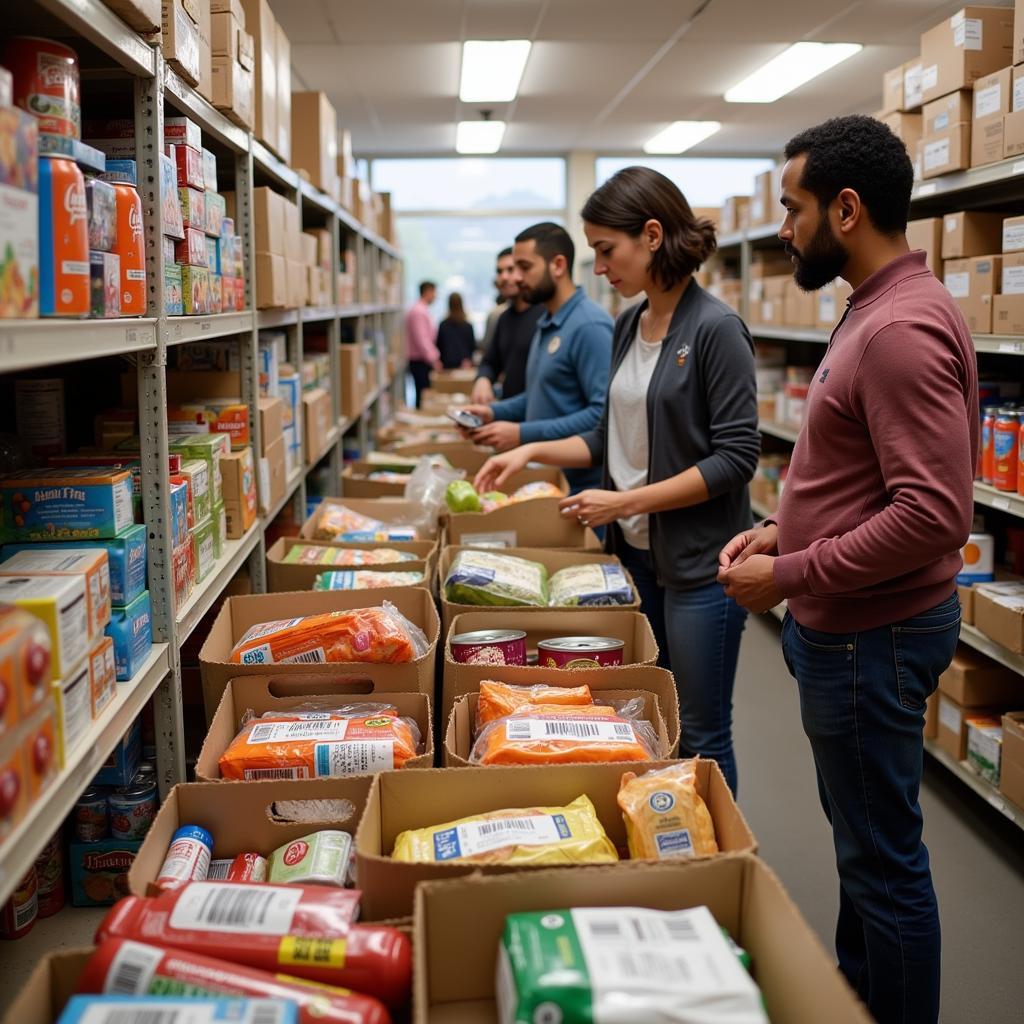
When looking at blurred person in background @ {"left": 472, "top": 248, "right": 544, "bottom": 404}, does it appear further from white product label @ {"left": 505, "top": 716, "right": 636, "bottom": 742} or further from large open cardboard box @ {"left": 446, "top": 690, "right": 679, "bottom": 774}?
white product label @ {"left": 505, "top": 716, "right": 636, "bottom": 742}

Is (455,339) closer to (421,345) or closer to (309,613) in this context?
(421,345)

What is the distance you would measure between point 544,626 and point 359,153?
1155 cm

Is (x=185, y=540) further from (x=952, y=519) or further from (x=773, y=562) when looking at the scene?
(x=952, y=519)

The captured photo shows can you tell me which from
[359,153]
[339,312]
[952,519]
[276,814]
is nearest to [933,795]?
[952,519]

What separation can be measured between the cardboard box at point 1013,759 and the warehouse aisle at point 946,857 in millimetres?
218

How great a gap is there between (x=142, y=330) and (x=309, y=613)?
942mm

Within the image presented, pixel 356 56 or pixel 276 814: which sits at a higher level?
pixel 356 56

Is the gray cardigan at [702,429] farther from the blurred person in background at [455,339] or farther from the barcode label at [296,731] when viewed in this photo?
the blurred person in background at [455,339]

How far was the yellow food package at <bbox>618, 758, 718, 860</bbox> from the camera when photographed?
4.59ft

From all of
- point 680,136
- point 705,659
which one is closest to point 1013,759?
point 705,659

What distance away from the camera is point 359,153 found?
12688 mm

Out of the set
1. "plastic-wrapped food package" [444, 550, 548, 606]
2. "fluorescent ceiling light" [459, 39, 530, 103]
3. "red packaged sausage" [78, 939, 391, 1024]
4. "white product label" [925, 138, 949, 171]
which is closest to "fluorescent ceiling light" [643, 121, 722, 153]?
"fluorescent ceiling light" [459, 39, 530, 103]

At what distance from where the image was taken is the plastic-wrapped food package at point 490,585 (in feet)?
7.88

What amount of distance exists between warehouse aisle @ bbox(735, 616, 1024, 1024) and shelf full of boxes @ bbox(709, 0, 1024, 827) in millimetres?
145
